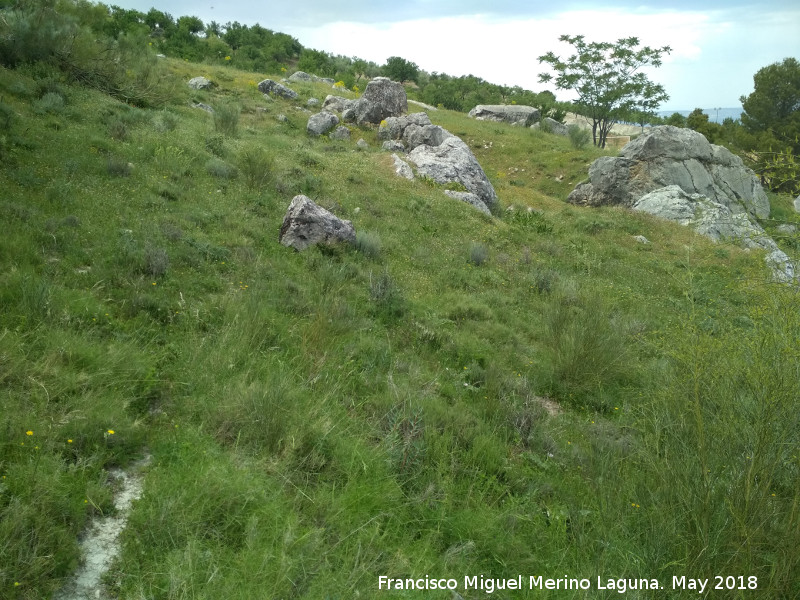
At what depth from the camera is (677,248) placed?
16312mm

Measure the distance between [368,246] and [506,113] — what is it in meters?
32.0

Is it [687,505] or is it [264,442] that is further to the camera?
[264,442]

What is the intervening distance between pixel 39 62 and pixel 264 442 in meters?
13.7

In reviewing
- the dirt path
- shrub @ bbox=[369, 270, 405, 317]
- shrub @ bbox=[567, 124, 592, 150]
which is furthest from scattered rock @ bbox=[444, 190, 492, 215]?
shrub @ bbox=[567, 124, 592, 150]

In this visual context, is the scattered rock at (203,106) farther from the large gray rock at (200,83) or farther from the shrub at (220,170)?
the shrub at (220,170)

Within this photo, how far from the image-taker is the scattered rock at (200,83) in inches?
968

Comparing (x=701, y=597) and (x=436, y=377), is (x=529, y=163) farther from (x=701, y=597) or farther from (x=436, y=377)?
(x=701, y=597)

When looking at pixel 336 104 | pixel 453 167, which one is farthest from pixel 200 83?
pixel 453 167

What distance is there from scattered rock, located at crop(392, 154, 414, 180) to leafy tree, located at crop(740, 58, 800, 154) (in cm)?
3511

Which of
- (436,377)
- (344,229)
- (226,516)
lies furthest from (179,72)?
(226,516)

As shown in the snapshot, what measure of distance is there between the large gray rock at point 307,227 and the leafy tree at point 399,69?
138 feet

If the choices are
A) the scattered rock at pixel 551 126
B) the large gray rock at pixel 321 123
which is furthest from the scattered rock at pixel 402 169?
the scattered rock at pixel 551 126

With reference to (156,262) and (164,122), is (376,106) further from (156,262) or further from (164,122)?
(156,262)

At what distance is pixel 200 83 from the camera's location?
81.3ft
